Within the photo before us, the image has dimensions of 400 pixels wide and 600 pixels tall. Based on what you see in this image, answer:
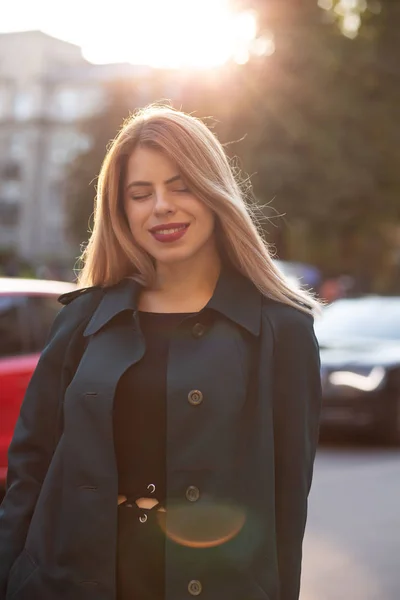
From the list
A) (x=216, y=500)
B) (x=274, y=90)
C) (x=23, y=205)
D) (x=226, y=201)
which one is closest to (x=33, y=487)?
(x=216, y=500)

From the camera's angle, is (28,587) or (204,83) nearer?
(28,587)

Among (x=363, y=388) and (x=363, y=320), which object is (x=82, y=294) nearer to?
(x=363, y=388)

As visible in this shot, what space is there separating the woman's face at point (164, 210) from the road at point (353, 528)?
306 centimetres

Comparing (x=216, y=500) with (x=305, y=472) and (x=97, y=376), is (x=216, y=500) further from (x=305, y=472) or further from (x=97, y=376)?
(x=97, y=376)

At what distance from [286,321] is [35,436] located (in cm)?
67

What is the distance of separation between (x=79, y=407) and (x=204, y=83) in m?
25.9

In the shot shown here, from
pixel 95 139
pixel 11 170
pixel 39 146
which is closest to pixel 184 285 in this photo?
pixel 95 139

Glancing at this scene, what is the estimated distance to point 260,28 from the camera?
86.2 feet

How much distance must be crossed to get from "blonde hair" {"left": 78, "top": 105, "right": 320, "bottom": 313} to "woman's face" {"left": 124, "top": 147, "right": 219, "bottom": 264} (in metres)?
0.03

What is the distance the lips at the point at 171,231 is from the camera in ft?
8.64

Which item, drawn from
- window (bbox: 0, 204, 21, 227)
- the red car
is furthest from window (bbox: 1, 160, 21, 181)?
the red car

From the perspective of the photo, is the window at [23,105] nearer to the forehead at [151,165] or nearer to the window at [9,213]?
the window at [9,213]

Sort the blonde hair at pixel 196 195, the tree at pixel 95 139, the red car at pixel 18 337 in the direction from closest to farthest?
the blonde hair at pixel 196 195 → the red car at pixel 18 337 → the tree at pixel 95 139

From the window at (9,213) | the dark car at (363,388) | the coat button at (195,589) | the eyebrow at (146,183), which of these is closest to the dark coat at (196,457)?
the coat button at (195,589)
